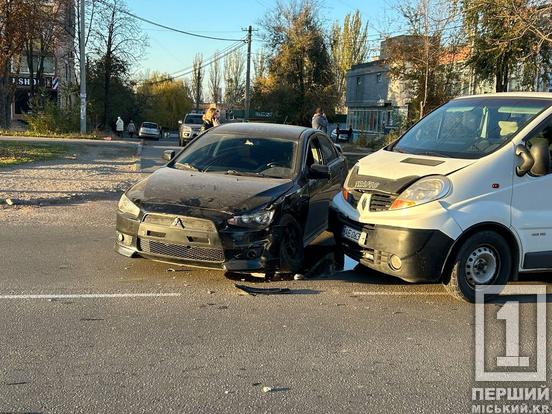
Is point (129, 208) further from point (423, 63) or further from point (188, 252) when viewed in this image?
point (423, 63)

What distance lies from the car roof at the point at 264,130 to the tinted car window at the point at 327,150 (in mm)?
386

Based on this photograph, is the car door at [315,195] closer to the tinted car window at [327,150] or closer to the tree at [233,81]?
the tinted car window at [327,150]

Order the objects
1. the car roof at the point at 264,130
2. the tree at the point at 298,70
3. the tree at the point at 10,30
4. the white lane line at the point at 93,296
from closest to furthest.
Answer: the white lane line at the point at 93,296 < the car roof at the point at 264,130 < the tree at the point at 10,30 < the tree at the point at 298,70

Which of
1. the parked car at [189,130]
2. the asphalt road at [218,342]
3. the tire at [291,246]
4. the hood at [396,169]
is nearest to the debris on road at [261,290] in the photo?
the asphalt road at [218,342]

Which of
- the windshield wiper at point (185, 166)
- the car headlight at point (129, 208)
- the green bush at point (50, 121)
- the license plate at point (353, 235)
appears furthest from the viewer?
the green bush at point (50, 121)

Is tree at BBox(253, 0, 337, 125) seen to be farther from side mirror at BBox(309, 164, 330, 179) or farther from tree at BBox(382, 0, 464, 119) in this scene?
side mirror at BBox(309, 164, 330, 179)

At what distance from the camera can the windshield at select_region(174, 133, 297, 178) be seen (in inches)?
260

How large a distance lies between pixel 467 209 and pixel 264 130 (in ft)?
10.5

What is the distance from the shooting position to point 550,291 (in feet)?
19.0

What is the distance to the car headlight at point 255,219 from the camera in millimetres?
5395

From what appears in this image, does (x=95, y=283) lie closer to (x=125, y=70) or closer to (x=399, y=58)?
(x=399, y=58)

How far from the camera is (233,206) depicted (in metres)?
5.49

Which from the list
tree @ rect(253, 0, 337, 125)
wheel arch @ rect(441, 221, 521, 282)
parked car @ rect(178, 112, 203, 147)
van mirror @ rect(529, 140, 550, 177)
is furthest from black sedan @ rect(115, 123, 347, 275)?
tree @ rect(253, 0, 337, 125)

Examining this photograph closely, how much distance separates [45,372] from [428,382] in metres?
2.55
